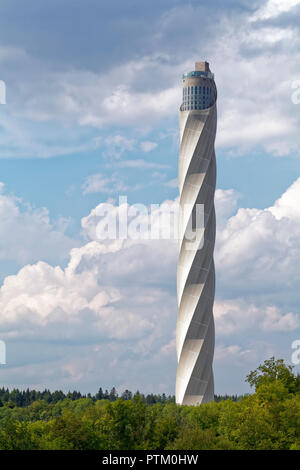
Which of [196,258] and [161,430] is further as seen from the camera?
[196,258]

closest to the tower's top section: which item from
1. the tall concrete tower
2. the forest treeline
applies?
the tall concrete tower

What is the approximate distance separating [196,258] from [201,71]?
33895mm

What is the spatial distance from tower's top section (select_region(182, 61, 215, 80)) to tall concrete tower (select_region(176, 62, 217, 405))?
20.3 feet

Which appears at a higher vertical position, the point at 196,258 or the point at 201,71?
the point at 201,71

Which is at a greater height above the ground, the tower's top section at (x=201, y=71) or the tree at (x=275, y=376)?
the tower's top section at (x=201, y=71)

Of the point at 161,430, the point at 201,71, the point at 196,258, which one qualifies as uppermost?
the point at 201,71

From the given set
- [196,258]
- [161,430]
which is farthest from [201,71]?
[161,430]

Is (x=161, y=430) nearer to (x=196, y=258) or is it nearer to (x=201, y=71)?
(x=196, y=258)

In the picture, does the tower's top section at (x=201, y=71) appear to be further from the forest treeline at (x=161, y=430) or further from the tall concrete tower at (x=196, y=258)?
the forest treeline at (x=161, y=430)

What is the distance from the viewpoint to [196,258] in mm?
122625

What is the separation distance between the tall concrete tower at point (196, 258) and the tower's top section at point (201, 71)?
6.19m

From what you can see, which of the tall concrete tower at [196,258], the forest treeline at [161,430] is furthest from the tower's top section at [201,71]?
the forest treeline at [161,430]

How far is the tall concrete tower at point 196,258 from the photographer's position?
399 ft
